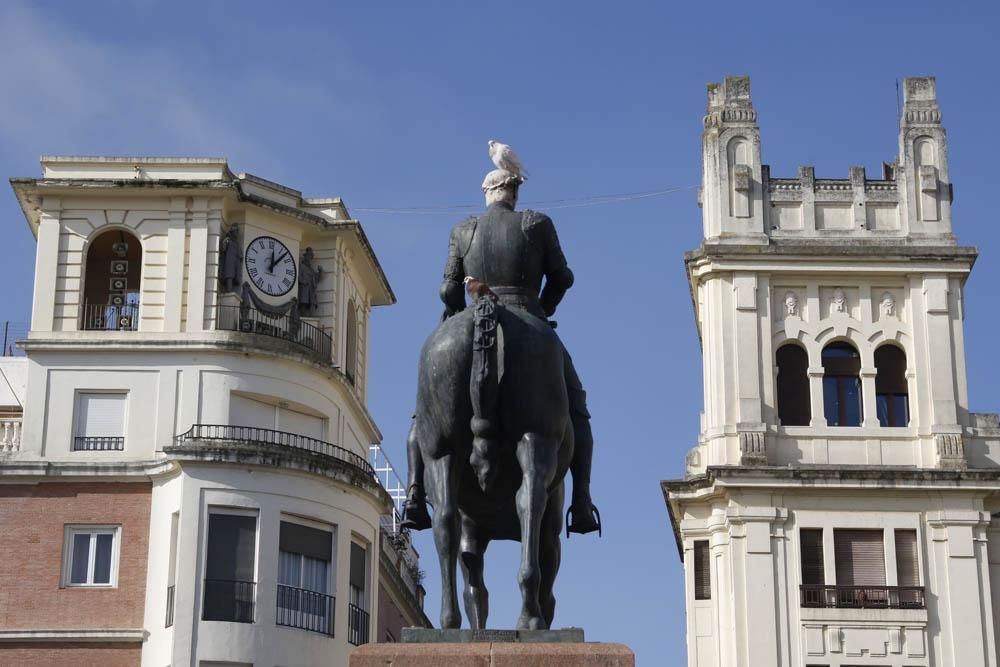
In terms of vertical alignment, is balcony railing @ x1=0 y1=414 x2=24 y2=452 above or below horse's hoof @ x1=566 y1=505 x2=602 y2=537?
above

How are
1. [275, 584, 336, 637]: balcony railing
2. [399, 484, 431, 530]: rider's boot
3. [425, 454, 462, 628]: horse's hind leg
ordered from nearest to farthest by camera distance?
[425, 454, 462, 628]: horse's hind leg → [399, 484, 431, 530]: rider's boot → [275, 584, 336, 637]: balcony railing

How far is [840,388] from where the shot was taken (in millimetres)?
55219

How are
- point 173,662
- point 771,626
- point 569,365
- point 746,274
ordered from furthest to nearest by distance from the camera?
point 746,274
point 771,626
point 173,662
point 569,365

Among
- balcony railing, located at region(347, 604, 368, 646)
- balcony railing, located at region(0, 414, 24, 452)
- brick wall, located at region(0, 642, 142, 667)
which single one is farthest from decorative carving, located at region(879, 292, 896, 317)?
balcony railing, located at region(0, 414, 24, 452)

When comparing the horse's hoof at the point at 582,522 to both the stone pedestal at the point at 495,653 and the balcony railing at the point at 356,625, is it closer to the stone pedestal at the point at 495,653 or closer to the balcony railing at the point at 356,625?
the stone pedestal at the point at 495,653

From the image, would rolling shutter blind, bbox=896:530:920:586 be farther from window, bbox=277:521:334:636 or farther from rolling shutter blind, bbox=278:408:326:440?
rolling shutter blind, bbox=278:408:326:440

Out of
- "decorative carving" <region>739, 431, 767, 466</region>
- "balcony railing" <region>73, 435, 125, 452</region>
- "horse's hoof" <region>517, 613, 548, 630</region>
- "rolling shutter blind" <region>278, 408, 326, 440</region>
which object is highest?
"rolling shutter blind" <region>278, 408, 326, 440</region>

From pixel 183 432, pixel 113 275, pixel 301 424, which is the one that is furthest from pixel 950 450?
pixel 113 275

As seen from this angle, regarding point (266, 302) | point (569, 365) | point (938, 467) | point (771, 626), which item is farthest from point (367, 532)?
point (569, 365)

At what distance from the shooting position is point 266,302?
53094mm

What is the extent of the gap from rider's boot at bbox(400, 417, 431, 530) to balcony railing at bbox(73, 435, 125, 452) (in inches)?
1425

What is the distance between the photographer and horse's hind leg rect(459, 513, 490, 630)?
50.5ft

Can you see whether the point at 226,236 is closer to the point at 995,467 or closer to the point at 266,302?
the point at 266,302

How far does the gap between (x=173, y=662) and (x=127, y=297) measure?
457 inches
